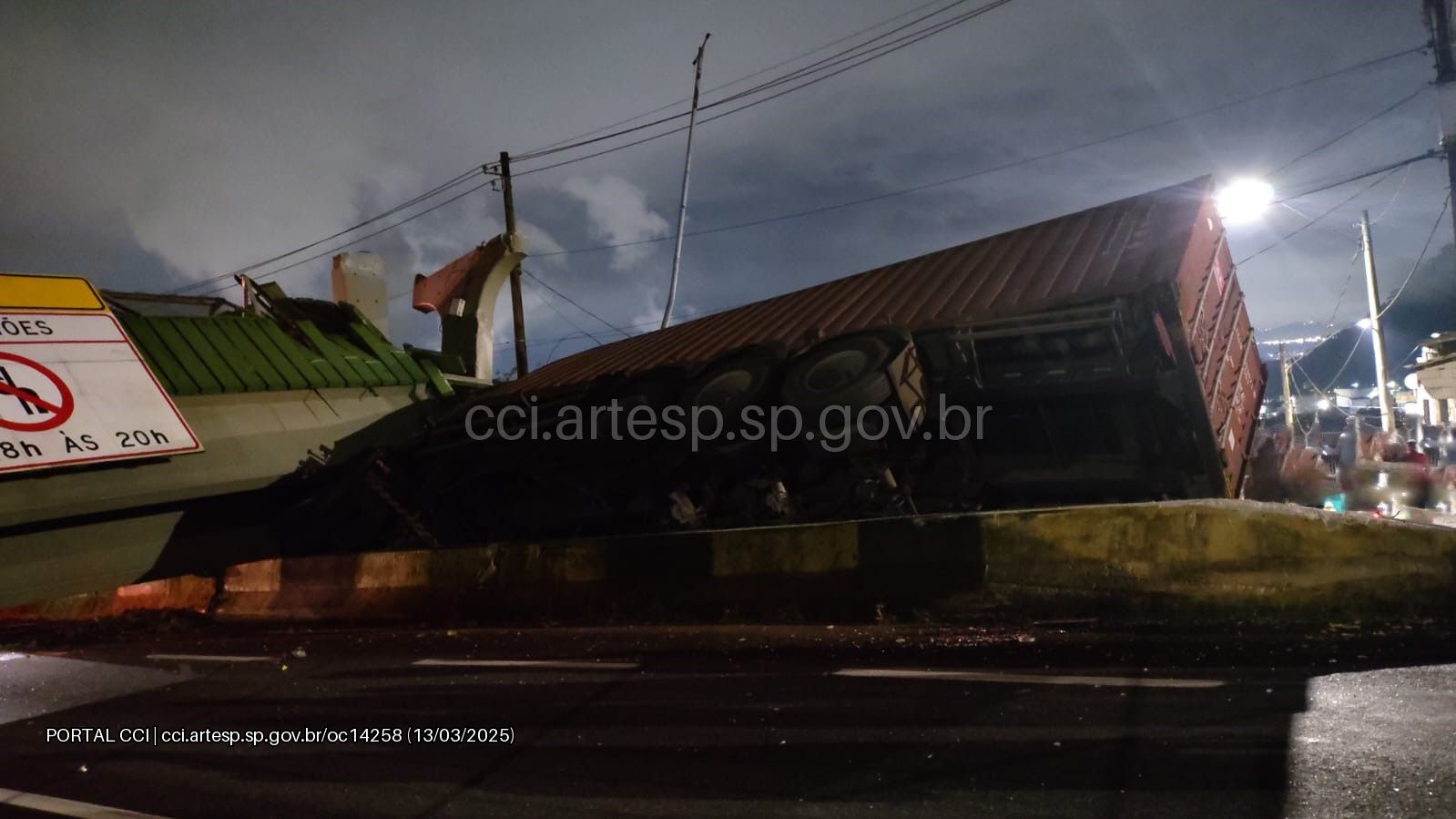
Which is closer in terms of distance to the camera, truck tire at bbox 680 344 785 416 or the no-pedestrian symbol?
truck tire at bbox 680 344 785 416

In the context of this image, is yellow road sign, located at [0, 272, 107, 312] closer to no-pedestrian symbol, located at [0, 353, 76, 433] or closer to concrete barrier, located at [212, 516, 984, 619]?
no-pedestrian symbol, located at [0, 353, 76, 433]

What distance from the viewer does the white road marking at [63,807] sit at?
3422 millimetres

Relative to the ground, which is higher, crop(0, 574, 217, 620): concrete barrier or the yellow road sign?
the yellow road sign

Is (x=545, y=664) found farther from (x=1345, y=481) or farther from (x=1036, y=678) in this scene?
(x=1345, y=481)

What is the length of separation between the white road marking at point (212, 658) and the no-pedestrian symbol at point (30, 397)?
2.45 m

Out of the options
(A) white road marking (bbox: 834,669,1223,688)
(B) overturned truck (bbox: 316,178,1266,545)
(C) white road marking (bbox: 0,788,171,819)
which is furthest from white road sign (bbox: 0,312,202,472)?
(A) white road marking (bbox: 834,669,1223,688)

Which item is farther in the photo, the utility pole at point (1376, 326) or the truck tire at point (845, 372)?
the utility pole at point (1376, 326)

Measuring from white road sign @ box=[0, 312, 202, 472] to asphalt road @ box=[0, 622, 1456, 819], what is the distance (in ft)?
9.40

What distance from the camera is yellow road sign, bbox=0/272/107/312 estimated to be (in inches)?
331

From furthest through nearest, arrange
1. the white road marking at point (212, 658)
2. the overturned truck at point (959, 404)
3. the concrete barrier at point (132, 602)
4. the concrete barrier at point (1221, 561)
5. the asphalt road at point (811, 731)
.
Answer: the concrete barrier at point (132, 602) → the white road marking at point (212, 658) → the overturned truck at point (959, 404) → the concrete barrier at point (1221, 561) → the asphalt road at point (811, 731)

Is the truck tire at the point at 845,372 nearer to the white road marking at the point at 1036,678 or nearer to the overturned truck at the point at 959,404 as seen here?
the overturned truck at the point at 959,404

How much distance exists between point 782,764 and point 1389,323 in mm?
66939

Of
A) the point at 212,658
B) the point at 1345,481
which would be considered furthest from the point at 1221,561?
the point at 212,658

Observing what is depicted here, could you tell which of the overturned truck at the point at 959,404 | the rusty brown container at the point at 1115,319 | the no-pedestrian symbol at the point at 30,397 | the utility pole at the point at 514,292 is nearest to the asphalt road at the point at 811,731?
the overturned truck at the point at 959,404
